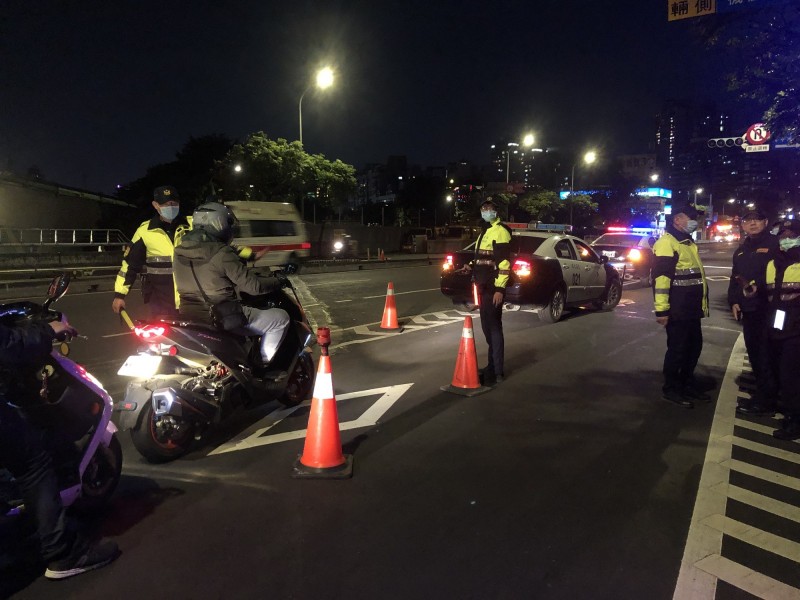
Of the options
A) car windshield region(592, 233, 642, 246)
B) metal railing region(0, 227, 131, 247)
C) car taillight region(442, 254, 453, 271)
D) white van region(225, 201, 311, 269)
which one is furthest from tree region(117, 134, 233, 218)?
car taillight region(442, 254, 453, 271)

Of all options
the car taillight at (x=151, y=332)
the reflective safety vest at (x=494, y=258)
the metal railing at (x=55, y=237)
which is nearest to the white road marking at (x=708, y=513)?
the reflective safety vest at (x=494, y=258)

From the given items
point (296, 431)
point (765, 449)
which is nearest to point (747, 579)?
point (765, 449)

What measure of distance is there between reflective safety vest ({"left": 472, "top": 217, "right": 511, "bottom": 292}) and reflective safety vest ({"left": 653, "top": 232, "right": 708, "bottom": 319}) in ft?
5.09

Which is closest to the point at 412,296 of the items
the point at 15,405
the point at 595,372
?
the point at 595,372

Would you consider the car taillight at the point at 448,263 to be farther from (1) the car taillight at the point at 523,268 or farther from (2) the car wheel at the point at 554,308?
A: (2) the car wheel at the point at 554,308

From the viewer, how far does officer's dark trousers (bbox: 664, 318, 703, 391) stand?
5988mm

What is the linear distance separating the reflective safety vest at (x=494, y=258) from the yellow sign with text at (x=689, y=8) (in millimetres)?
4604

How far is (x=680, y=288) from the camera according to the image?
5.93 metres

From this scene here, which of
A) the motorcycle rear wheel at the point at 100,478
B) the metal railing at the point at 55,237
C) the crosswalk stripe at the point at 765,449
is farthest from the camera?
the metal railing at the point at 55,237

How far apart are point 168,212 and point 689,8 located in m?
7.71

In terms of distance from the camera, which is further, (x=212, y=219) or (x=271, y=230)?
(x=271, y=230)

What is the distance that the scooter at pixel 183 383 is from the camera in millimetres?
4320

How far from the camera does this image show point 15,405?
3014 mm

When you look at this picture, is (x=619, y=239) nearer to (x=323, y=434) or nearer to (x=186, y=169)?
(x=323, y=434)
